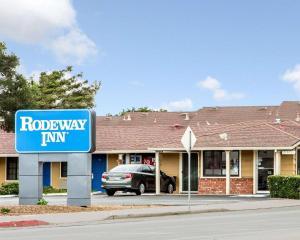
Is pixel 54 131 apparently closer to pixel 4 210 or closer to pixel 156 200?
pixel 4 210

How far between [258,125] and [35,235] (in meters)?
29.2

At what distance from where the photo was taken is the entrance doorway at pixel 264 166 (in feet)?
143

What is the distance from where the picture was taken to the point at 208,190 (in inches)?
1727

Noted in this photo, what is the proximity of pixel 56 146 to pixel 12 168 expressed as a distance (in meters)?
24.2

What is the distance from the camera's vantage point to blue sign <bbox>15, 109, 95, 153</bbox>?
30.7 metres

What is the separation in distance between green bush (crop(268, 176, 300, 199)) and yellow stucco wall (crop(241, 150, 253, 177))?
5.31 metres

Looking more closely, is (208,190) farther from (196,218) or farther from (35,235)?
(35,235)

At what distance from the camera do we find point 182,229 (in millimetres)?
20609

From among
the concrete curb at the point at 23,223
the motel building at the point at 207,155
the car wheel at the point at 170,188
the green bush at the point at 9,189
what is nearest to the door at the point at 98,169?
the motel building at the point at 207,155

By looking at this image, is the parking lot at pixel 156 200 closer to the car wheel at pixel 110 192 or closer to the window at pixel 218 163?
the car wheel at pixel 110 192

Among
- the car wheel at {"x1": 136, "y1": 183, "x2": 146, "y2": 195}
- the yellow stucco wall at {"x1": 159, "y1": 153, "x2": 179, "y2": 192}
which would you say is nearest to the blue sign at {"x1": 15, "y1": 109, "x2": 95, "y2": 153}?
the car wheel at {"x1": 136, "y1": 183, "x2": 146, "y2": 195}

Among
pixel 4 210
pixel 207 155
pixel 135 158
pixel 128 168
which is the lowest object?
pixel 4 210

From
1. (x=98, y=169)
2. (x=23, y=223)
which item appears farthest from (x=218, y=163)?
(x=23, y=223)

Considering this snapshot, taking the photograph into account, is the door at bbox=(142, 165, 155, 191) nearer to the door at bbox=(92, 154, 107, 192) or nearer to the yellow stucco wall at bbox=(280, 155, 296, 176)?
the yellow stucco wall at bbox=(280, 155, 296, 176)
